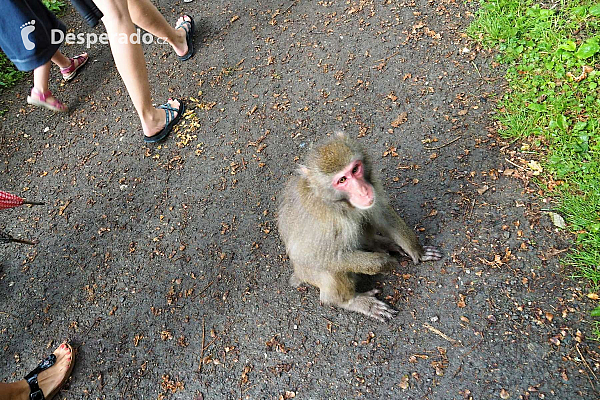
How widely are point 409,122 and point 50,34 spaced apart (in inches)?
130

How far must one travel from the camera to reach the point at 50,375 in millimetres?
2969

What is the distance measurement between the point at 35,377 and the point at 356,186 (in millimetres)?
2500

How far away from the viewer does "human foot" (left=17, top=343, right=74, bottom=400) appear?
289cm

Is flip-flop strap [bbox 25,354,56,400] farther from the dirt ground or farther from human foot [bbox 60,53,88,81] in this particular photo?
human foot [bbox 60,53,88,81]

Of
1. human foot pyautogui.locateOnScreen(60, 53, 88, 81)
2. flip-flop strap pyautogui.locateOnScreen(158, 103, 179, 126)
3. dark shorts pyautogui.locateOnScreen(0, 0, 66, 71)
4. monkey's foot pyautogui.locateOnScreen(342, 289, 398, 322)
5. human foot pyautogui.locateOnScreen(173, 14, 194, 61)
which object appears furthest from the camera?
human foot pyautogui.locateOnScreen(60, 53, 88, 81)

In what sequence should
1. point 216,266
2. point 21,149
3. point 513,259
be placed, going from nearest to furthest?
point 513,259, point 216,266, point 21,149

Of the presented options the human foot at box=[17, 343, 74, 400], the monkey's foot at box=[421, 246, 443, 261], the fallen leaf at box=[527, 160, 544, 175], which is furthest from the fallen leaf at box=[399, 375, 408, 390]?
the human foot at box=[17, 343, 74, 400]

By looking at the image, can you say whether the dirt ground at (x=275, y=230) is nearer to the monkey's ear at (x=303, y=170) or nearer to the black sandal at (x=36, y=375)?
the black sandal at (x=36, y=375)

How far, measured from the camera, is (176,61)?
16.6 ft

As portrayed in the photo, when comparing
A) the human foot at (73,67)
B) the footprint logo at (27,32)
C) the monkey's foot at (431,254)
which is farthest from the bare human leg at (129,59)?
the monkey's foot at (431,254)

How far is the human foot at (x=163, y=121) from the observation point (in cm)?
421

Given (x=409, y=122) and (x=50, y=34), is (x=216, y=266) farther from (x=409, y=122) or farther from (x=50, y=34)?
(x=50, y=34)

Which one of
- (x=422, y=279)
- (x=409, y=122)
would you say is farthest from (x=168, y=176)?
(x=422, y=279)

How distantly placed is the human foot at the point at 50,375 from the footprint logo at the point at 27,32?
253cm
